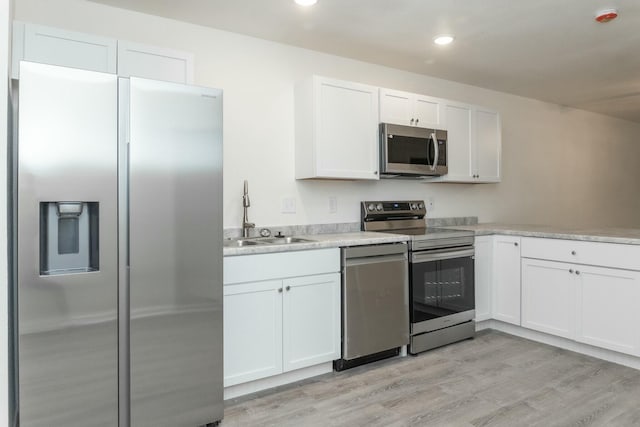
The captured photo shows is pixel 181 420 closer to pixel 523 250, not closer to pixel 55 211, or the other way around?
pixel 55 211

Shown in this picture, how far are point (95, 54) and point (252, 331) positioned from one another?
5.66ft

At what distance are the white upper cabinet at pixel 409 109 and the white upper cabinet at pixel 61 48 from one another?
2.03 metres

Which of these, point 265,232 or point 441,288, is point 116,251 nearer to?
point 265,232

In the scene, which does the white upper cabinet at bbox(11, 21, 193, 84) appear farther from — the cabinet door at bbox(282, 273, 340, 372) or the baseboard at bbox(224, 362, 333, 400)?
the baseboard at bbox(224, 362, 333, 400)

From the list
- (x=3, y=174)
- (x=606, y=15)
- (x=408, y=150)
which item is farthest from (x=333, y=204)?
(x=3, y=174)

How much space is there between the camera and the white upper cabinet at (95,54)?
2018mm

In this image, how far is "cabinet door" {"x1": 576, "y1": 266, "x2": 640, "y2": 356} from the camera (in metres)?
2.76

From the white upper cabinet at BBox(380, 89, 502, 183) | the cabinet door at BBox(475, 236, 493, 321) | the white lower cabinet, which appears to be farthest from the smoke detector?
the white lower cabinet

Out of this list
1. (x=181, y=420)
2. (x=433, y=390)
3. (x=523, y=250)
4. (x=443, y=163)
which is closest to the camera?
(x=181, y=420)

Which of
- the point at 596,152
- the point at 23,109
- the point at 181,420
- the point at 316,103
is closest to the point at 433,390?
the point at 181,420

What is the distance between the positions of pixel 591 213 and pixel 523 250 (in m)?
3.26

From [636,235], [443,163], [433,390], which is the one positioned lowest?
[433,390]

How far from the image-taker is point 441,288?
326 centimetres

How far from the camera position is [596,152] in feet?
19.3
